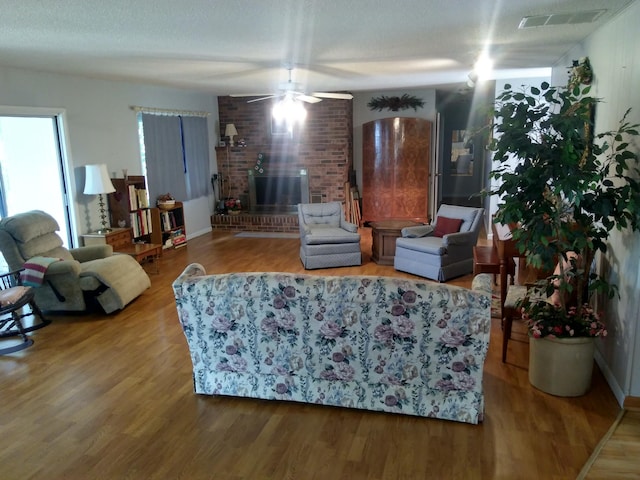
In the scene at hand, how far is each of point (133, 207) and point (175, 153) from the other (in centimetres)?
154

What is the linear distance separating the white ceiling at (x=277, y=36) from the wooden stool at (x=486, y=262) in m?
1.80

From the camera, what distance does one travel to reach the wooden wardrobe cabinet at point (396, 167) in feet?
26.3

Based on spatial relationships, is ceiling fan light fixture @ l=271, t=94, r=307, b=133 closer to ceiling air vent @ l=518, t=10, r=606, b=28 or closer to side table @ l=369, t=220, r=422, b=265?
side table @ l=369, t=220, r=422, b=265

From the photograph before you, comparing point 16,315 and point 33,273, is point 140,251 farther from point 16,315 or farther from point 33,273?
point 16,315

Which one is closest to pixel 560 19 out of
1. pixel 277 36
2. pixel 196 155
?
pixel 277 36

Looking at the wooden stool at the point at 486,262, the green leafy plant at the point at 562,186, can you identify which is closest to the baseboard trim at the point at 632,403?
the green leafy plant at the point at 562,186

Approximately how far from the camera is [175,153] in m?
7.50

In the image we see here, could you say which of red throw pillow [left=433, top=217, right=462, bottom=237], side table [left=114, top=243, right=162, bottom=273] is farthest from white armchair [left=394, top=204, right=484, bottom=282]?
side table [left=114, top=243, right=162, bottom=273]

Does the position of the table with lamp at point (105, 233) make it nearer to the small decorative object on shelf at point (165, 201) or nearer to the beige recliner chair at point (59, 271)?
the beige recliner chair at point (59, 271)

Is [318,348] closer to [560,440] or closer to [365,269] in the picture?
[560,440]

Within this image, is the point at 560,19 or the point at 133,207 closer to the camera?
the point at 560,19

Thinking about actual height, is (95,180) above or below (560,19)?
below

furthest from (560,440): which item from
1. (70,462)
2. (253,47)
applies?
(253,47)

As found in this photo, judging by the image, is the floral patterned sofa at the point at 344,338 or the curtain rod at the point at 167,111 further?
the curtain rod at the point at 167,111
